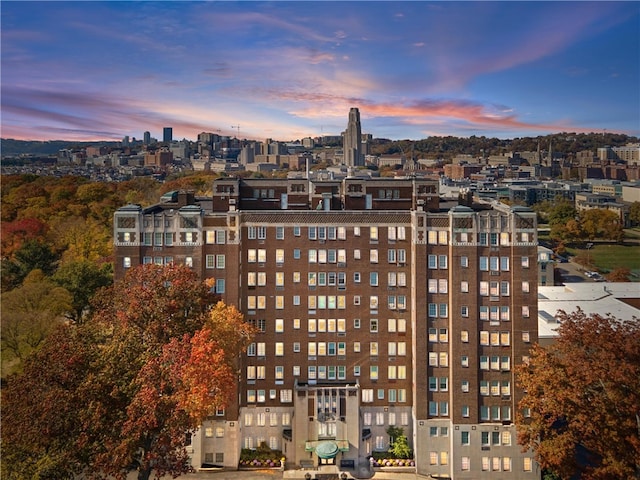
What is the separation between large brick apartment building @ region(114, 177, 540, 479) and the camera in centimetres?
5072

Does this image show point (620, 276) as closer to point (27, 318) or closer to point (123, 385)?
point (123, 385)

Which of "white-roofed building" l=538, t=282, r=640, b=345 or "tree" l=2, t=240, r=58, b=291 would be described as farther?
"tree" l=2, t=240, r=58, b=291

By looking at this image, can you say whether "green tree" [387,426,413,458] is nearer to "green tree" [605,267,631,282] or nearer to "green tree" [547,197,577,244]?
"green tree" [605,267,631,282]

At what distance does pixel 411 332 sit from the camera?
53406 mm

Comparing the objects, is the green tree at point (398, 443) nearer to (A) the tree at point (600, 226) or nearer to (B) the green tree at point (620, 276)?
(B) the green tree at point (620, 276)

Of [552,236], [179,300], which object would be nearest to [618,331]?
[179,300]

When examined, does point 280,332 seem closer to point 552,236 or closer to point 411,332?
point 411,332

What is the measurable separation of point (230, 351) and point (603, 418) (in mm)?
30203

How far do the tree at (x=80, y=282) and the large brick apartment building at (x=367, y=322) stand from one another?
27.0 metres

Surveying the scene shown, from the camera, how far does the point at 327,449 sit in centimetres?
5022

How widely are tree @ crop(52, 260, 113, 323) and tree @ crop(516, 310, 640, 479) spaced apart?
5893 cm

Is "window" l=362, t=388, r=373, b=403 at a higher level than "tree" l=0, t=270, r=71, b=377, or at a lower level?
lower

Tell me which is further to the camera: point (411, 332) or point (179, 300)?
point (411, 332)

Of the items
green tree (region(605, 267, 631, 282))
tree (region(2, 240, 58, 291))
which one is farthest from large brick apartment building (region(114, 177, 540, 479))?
green tree (region(605, 267, 631, 282))
